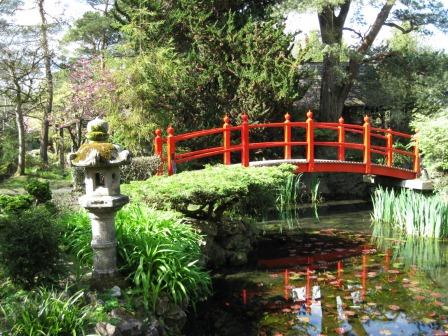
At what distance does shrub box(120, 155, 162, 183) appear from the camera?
9852mm

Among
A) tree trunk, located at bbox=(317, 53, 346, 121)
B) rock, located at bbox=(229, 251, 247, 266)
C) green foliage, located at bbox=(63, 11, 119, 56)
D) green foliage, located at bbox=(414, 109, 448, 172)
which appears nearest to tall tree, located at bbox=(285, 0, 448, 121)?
tree trunk, located at bbox=(317, 53, 346, 121)

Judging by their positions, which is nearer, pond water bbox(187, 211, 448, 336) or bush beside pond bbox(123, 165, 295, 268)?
pond water bbox(187, 211, 448, 336)

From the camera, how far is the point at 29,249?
4809mm

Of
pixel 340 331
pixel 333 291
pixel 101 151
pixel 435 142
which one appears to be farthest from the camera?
pixel 435 142

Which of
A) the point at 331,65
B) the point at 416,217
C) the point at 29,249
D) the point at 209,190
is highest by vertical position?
the point at 331,65

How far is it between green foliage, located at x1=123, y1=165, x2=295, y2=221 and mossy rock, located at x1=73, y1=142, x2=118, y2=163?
197cm

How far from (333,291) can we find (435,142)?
5687mm

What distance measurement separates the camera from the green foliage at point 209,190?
7266 mm

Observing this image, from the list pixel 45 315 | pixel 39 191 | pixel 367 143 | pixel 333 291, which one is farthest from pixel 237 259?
pixel 367 143

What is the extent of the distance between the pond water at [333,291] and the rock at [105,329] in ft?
4.66

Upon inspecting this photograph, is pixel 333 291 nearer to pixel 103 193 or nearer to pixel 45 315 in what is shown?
pixel 103 193

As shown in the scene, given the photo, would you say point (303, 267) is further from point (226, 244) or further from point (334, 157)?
point (334, 157)

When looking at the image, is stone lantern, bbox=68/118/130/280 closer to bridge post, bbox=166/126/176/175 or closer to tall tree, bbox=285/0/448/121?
bridge post, bbox=166/126/176/175

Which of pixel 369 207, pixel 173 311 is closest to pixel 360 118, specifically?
pixel 369 207
